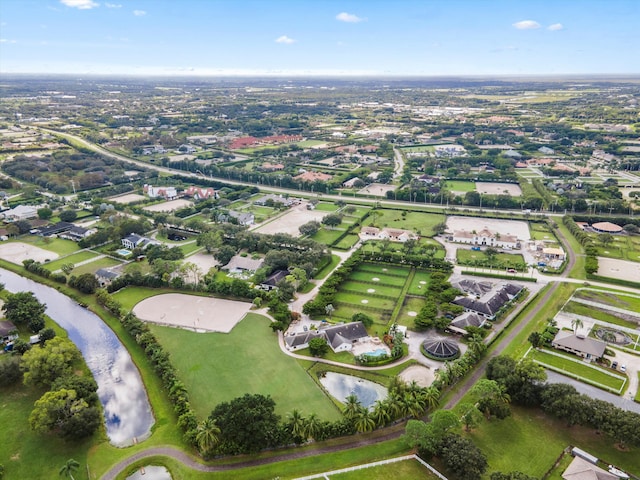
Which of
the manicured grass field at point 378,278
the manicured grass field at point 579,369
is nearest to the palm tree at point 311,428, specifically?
the manicured grass field at point 579,369

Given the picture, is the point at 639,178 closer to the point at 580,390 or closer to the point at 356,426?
the point at 580,390

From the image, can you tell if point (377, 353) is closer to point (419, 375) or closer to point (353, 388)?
point (419, 375)

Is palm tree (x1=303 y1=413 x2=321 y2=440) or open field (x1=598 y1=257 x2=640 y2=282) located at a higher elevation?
open field (x1=598 y1=257 x2=640 y2=282)

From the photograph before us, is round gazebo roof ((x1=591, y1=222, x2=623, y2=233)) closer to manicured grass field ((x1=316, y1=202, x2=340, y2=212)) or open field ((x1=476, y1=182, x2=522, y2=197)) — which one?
open field ((x1=476, y1=182, x2=522, y2=197))

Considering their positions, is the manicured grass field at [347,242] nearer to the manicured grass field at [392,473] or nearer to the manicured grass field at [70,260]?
the manicured grass field at [70,260]

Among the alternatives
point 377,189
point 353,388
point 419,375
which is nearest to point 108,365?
point 353,388

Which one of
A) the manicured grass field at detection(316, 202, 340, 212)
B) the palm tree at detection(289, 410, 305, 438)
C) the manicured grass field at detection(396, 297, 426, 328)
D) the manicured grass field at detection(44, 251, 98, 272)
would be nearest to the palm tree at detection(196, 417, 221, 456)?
the palm tree at detection(289, 410, 305, 438)
